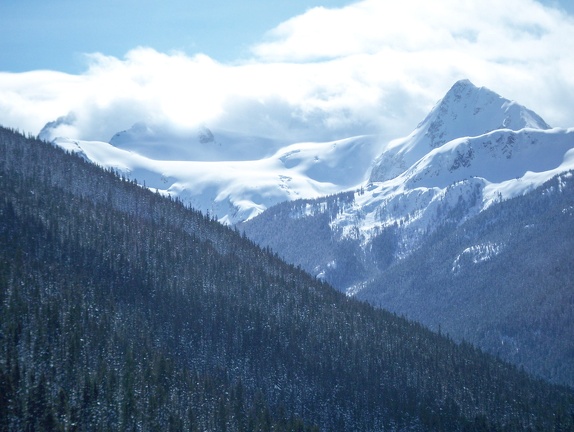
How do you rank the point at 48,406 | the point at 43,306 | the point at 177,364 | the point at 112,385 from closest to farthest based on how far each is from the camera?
the point at 48,406, the point at 112,385, the point at 43,306, the point at 177,364

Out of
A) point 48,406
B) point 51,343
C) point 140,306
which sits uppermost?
point 140,306

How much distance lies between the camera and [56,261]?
196125 mm

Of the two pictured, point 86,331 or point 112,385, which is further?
point 86,331

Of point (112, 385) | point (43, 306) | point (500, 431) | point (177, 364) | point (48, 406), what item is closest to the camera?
point (48, 406)

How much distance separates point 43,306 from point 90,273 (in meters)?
33.2

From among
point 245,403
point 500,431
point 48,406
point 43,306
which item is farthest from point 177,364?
point 500,431

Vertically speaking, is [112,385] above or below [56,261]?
below

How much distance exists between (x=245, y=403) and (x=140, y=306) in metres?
33.4

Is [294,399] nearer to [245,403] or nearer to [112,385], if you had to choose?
[245,403]

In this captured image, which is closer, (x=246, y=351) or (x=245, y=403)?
(x=245, y=403)

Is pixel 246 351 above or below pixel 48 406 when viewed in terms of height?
above

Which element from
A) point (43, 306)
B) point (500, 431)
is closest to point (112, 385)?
point (43, 306)

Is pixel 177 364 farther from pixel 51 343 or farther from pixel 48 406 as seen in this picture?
pixel 48 406

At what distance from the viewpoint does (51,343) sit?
512ft
